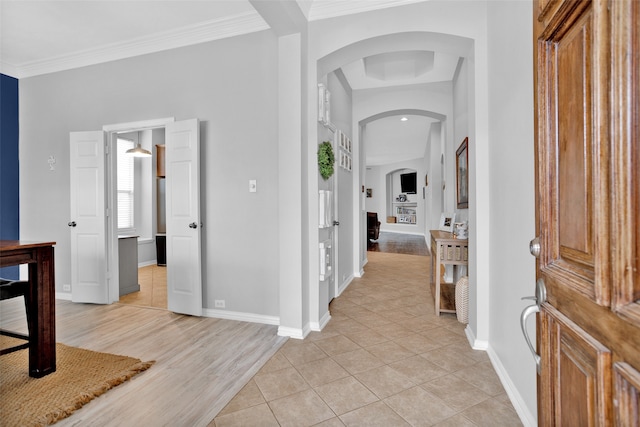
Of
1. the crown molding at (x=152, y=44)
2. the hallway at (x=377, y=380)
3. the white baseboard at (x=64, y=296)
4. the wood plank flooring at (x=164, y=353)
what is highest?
the crown molding at (x=152, y=44)

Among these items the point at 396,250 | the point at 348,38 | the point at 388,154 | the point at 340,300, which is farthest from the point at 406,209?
the point at 348,38

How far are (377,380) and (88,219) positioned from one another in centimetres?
366

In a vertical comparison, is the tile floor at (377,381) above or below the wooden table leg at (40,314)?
below

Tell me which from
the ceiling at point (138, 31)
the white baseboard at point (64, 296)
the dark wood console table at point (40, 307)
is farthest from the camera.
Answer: the white baseboard at point (64, 296)

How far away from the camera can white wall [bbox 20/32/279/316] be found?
3027mm

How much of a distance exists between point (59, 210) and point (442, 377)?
15.2 ft

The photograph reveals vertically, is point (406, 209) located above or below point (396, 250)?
above

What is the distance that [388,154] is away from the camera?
1140cm

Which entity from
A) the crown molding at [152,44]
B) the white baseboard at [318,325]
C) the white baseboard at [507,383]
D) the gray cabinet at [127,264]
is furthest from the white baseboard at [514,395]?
the gray cabinet at [127,264]

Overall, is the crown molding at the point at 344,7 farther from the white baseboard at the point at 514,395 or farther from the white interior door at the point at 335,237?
the white baseboard at the point at 514,395

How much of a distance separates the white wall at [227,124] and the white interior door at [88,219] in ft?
1.13

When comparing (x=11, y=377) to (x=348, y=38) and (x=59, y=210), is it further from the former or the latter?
(x=348, y=38)

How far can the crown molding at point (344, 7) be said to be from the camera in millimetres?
2576

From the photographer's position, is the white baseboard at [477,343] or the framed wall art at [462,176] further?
the framed wall art at [462,176]
